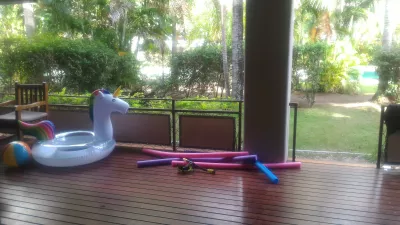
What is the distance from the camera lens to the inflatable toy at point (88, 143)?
11.8ft

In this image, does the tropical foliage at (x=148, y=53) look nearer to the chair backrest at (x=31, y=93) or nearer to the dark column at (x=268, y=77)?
the chair backrest at (x=31, y=93)

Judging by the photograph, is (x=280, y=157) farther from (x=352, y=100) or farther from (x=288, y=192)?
(x=352, y=100)

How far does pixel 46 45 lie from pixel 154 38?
11.3ft

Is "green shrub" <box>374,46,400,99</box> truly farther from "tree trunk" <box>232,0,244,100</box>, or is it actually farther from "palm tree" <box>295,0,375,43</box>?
"palm tree" <box>295,0,375,43</box>

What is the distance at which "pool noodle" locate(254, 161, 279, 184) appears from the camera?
3205 mm

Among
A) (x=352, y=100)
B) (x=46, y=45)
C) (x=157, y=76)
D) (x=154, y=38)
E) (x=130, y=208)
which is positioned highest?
(x=154, y=38)

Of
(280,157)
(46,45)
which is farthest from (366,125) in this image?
(46,45)

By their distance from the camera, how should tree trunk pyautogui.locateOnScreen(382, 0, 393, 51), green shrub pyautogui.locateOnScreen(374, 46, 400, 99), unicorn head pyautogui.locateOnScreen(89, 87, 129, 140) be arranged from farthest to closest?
1. tree trunk pyautogui.locateOnScreen(382, 0, 393, 51)
2. green shrub pyautogui.locateOnScreen(374, 46, 400, 99)
3. unicorn head pyautogui.locateOnScreen(89, 87, 129, 140)

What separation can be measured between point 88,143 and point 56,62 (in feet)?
10.6

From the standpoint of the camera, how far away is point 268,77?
141 inches

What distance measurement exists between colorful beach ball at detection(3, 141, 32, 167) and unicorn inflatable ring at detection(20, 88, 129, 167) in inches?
4.1

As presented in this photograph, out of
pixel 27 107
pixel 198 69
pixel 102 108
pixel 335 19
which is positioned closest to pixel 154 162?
pixel 102 108

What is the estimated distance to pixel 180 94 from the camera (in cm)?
736

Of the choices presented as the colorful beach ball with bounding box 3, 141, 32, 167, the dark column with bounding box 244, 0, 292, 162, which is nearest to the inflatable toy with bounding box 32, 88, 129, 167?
the colorful beach ball with bounding box 3, 141, 32, 167
